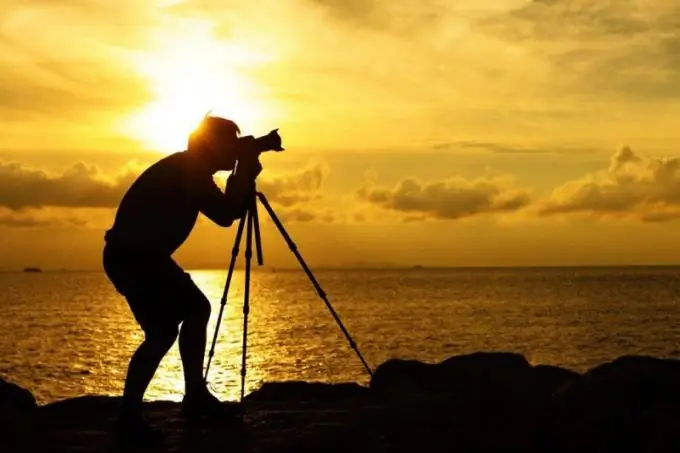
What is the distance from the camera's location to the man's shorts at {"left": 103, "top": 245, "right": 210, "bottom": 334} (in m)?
7.16

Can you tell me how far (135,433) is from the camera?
23.3 feet

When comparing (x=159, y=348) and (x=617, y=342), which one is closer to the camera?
(x=159, y=348)

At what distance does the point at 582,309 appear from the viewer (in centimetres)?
8844

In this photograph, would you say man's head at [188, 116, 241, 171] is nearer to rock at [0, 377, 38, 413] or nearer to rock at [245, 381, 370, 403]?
rock at [245, 381, 370, 403]

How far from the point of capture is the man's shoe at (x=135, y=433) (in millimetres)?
7082

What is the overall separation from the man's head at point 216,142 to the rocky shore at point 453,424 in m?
2.52

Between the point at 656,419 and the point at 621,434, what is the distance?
0.34 meters

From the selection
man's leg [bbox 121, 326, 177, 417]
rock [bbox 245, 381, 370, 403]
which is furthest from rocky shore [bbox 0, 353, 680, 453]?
rock [bbox 245, 381, 370, 403]

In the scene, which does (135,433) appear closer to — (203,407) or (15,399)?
(203,407)

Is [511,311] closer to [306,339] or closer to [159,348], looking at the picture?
[306,339]

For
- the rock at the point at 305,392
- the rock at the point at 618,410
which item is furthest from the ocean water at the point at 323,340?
the rock at the point at 618,410

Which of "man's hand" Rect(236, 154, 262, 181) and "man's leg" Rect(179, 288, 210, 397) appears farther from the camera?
"man's hand" Rect(236, 154, 262, 181)

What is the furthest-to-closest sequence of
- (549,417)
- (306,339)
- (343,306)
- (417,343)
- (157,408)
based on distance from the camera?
(343,306), (306,339), (417,343), (157,408), (549,417)

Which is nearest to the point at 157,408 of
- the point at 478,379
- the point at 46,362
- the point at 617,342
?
the point at 478,379
